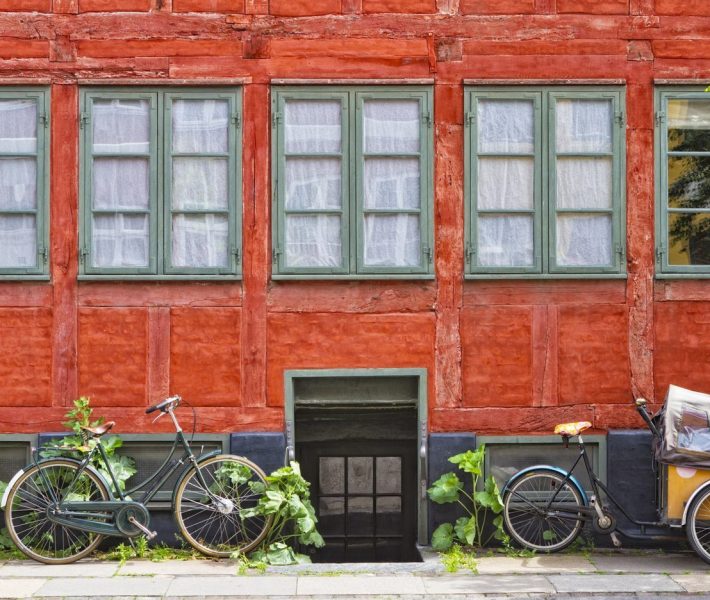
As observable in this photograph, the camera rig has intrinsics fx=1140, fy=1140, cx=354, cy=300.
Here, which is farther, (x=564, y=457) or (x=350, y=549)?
(x=350, y=549)

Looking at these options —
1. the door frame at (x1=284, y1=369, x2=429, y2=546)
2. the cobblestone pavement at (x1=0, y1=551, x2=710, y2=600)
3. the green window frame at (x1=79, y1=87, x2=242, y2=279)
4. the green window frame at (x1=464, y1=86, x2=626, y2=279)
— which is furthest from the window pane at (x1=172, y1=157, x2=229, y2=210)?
the cobblestone pavement at (x1=0, y1=551, x2=710, y2=600)

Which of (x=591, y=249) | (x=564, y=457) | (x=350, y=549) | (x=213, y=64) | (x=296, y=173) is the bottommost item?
(x=350, y=549)

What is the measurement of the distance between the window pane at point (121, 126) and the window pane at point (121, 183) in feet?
0.36

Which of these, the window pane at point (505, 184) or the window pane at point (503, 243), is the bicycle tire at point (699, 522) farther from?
the window pane at point (505, 184)

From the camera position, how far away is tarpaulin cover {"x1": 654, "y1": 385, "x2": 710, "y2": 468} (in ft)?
30.7

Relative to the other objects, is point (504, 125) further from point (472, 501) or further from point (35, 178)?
point (35, 178)

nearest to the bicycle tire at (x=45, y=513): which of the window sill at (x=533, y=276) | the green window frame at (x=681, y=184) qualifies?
the window sill at (x=533, y=276)

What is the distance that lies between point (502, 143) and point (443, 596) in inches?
163

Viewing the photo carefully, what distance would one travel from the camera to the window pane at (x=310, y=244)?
1023cm

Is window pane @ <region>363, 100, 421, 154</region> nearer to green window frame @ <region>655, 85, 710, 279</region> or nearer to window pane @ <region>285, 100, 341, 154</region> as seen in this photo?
window pane @ <region>285, 100, 341, 154</region>

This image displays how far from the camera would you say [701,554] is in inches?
362

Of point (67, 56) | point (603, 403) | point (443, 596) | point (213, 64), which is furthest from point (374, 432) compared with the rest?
point (67, 56)

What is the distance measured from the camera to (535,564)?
9383 mm

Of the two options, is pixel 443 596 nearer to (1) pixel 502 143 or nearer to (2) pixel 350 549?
(2) pixel 350 549
